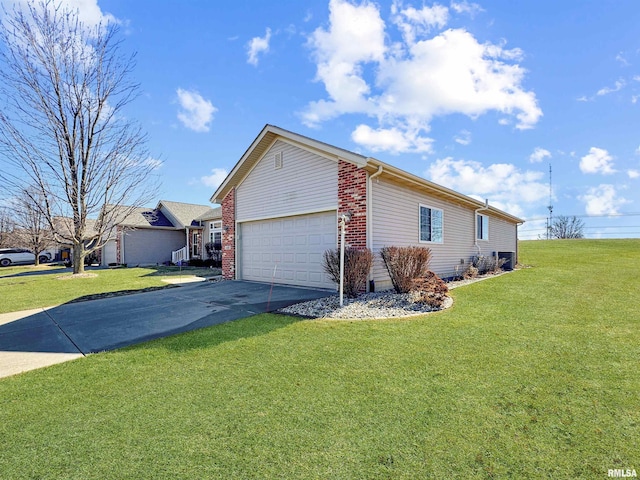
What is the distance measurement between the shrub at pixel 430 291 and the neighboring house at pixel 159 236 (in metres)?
16.8

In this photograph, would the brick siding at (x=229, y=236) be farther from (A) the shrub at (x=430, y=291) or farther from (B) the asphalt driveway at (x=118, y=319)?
(A) the shrub at (x=430, y=291)

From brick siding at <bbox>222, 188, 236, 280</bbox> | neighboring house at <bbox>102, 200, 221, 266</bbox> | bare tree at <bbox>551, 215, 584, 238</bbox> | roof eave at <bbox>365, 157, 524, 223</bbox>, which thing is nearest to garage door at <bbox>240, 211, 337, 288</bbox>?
brick siding at <bbox>222, 188, 236, 280</bbox>

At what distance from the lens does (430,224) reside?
1123cm

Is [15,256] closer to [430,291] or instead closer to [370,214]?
[370,214]

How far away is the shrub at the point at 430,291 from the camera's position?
6.69 meters

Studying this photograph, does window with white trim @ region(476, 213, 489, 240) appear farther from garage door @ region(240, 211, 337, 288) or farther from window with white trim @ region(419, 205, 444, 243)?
garage door @ region(240, 211, 337, 288)

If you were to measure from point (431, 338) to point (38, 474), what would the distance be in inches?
175

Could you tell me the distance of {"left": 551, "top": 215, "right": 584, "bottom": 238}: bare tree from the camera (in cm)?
4444

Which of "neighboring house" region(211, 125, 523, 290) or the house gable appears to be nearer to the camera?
"neighboring house" region(211, 125, 523, 290)

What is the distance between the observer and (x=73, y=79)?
49.1 feet

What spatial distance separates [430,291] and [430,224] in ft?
15.7

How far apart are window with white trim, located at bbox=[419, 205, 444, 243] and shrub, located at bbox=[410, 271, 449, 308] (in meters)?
3.41

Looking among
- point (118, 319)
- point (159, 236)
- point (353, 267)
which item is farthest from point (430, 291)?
point (159, 236)

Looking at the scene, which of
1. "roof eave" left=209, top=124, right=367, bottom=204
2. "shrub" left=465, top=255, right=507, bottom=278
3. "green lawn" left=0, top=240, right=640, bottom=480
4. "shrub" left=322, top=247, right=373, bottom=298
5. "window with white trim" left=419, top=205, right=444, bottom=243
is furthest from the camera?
"shrub" left=465, top=255, right=507, bottom=278
